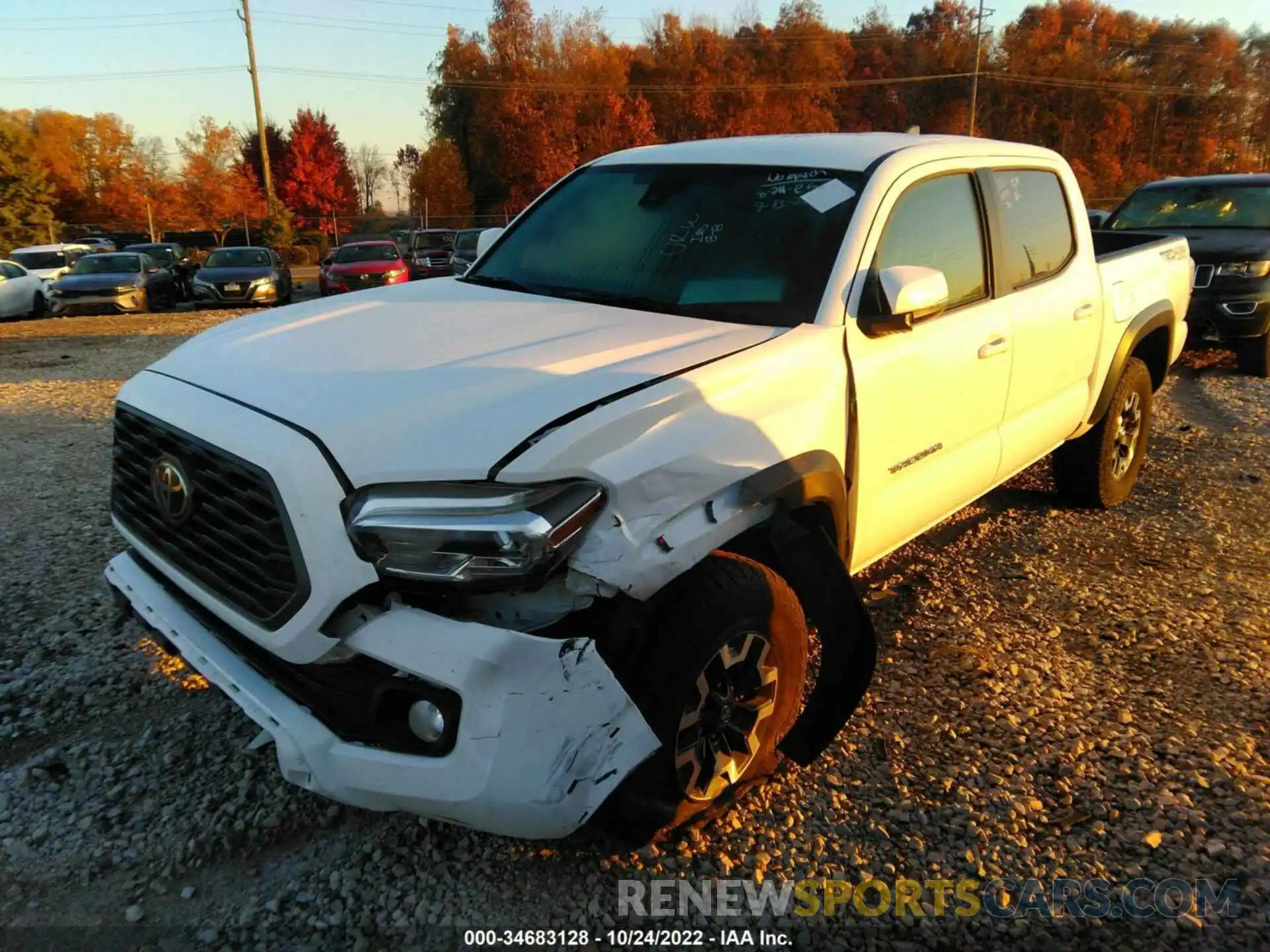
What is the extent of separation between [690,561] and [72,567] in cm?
372

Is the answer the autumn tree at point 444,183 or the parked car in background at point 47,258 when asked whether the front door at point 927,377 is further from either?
the autumn tree at point 444,183

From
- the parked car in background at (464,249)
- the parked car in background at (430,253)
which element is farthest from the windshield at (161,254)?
the parked car in background at (464,249)

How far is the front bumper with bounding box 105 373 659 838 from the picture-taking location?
1.98 m

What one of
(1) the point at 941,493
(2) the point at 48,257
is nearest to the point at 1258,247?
(1) the point at 941,493

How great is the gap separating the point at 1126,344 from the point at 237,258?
1872 centimetres

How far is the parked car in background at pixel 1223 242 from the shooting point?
8828 mm

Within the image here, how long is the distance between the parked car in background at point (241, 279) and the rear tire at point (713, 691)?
59.8 ft

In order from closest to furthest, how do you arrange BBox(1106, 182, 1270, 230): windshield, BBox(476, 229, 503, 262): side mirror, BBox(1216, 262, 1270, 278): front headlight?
1. BBox(476, 229, 503, 262): side mirror
2. BBox(1216, 262, 1270, 278): front headlight
3. BBox(1106, 182, 1270, 230): windshield

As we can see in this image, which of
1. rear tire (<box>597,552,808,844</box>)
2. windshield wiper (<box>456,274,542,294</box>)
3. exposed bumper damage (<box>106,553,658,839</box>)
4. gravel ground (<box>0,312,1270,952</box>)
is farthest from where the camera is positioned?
windshield wiper (<box>456,274,542,294</box>)

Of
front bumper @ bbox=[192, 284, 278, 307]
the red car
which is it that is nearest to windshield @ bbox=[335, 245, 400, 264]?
the red car

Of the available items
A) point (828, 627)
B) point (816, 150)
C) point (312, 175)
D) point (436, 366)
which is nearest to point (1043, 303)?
point (816, 150)

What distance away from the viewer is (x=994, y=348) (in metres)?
3.59

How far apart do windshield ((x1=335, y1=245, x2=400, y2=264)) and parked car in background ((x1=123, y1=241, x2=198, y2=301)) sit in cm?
401

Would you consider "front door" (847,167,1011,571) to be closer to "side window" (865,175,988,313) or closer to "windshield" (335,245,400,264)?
"side window" (865,175,988,313)
